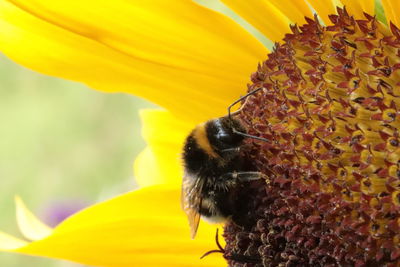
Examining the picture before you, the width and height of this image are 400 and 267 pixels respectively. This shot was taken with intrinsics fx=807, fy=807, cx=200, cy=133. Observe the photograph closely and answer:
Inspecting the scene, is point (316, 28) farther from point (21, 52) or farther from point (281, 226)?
point (21, 52)

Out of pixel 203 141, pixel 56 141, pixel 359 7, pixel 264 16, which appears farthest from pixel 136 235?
pixel 56 141

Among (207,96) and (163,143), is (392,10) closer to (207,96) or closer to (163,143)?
(207,96)

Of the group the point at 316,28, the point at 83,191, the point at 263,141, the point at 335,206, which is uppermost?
the point at 316,28

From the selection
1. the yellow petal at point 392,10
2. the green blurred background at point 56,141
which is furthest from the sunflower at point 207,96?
the green blurred background at point 56,141

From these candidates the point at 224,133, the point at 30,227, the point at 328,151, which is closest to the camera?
the point at 328,151

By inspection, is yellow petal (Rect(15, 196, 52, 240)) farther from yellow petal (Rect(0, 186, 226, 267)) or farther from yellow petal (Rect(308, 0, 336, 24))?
yellow petal (Rect(308, 0, 336, 24))

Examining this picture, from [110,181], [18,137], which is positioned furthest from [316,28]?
[18,137]

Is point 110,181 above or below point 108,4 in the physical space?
below

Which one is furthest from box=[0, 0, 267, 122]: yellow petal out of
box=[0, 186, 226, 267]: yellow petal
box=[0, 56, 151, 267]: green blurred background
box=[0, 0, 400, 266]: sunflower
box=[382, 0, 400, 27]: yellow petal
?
box=[0, 56, 151, 267]: green blurred background
